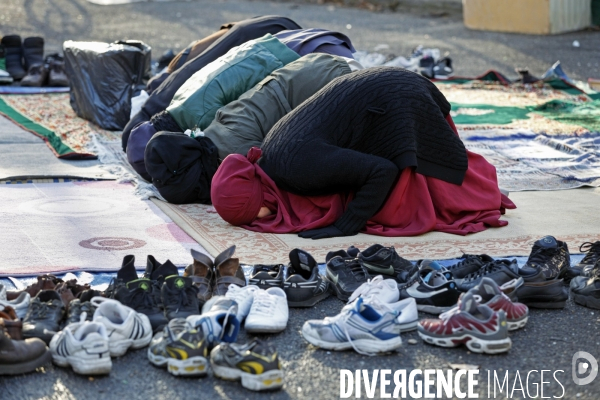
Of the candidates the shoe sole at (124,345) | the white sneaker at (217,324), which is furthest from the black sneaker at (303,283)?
the shoe sole at (124,345)

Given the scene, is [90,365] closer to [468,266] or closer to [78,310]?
[78,310]

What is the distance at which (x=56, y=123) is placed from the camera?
21.7ft

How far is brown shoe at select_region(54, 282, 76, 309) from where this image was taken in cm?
296

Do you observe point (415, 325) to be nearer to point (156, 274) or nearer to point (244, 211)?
point (156, 274)

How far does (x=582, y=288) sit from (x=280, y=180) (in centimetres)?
160

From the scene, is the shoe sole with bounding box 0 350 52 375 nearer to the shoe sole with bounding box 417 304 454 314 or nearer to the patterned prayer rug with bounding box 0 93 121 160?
the shoe sole with bounding box 417 304 454 314

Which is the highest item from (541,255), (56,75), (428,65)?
(541,255)

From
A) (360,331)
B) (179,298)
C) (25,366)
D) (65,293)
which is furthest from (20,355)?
(360,331)

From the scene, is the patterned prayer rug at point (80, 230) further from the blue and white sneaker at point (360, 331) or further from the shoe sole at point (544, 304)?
the shoe sole at point (544, 304)

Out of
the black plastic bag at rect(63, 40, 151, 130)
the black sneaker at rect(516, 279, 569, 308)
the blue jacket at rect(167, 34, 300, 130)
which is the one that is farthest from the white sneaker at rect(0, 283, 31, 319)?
the black plastic bag at rect(63, 40, 151, 130)

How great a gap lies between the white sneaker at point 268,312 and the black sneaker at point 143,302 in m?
0.28

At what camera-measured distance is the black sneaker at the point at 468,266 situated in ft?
10.8

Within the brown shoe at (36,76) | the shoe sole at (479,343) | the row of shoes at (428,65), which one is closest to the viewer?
the shoe sole at (479,343)

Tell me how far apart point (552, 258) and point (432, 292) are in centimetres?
56
